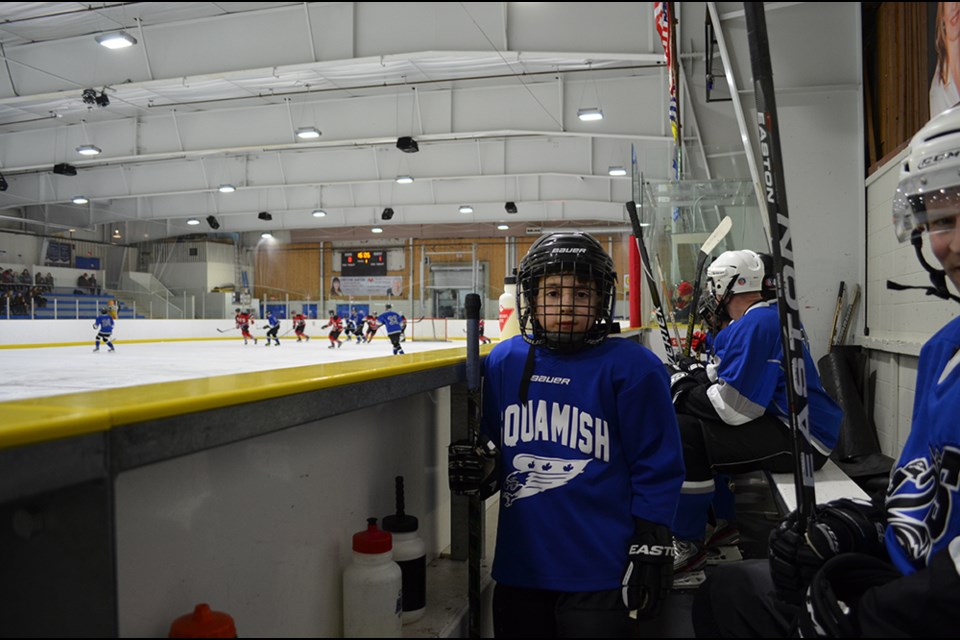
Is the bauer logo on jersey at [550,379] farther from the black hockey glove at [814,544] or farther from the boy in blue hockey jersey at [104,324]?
the boy in blue hockey jersey at [104,324]

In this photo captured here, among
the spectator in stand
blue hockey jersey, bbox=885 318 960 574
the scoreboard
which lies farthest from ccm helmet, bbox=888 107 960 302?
the scoreboard

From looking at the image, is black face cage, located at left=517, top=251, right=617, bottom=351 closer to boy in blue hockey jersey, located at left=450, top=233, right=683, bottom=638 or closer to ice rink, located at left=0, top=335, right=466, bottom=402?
boy in blue hockey jersey, located at left=450, top=233, right=683, bottom=638

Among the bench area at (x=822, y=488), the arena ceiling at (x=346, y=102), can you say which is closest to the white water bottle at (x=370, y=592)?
the bench area at (x=822, y=488)

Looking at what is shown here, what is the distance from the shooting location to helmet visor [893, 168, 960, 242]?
103 centimetres

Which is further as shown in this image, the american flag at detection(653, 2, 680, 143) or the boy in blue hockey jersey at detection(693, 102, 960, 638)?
the american flag at detection(653, 2, 680, 143)

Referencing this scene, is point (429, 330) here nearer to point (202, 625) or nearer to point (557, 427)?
point (557, 427)

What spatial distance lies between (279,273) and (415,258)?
500 centimetres

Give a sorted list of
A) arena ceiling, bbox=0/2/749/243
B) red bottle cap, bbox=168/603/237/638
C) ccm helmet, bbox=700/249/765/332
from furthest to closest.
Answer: arena ceiling, bbox=0/2/749/243 < ccm helmet, bbox=700/249/765/332 < red bottle cap, bbox=168/603/237/638

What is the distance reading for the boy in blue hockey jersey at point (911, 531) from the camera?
93 cm

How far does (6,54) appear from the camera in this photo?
34.3 ft

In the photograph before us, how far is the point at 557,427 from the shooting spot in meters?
1.40

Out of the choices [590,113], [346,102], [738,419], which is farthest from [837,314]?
[346,102]

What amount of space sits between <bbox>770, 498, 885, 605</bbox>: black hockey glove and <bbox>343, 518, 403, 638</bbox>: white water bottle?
0.69 m

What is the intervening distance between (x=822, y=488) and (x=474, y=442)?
1.42 meters
